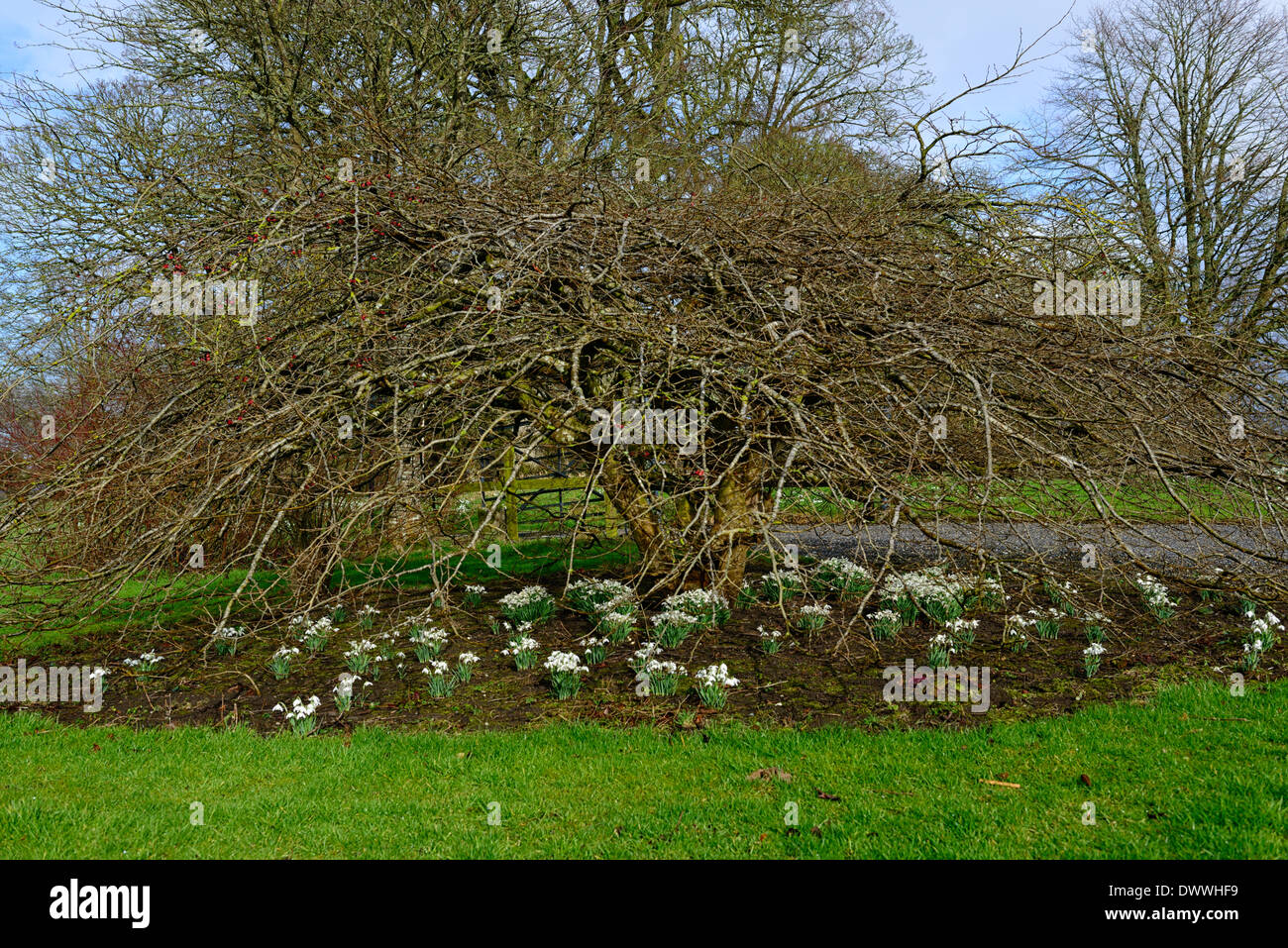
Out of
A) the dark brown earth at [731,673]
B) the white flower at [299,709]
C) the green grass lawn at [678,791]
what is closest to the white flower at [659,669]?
the dark brown earth at [731,673]

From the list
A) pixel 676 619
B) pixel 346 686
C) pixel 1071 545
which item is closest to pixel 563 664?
pixel 676 619

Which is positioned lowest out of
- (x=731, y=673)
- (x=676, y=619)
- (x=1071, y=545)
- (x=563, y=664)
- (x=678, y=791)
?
(x=678, y=791)

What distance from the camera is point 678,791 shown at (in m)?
3.50

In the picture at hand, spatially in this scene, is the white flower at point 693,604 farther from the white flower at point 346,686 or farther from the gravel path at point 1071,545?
the white flower at point 346,686

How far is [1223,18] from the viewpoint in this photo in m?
14.8

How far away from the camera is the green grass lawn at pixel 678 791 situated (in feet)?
10.0

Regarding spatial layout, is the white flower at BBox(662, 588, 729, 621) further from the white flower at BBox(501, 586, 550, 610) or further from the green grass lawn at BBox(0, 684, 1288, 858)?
the green grass lawn at BBox(0, 684, 1288, 858)

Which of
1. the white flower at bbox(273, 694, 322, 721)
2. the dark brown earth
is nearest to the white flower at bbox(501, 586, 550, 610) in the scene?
the dark brown earth

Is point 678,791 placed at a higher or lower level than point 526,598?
lower

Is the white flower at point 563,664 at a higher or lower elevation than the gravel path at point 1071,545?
lower

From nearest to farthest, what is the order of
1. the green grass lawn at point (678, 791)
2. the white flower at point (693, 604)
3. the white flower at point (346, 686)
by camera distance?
the green grass lawn at point (678, 791) < the white flower at point (346, 686) < the white flower at point (693, 604)

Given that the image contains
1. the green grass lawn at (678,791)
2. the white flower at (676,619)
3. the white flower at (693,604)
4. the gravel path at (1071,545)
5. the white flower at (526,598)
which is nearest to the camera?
the green grass lawn at (678,791)

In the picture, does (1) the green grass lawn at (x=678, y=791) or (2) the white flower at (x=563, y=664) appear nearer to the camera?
(1) the green grass lawn at (x=678, y=791)

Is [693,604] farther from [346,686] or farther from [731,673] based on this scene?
[346,686]
